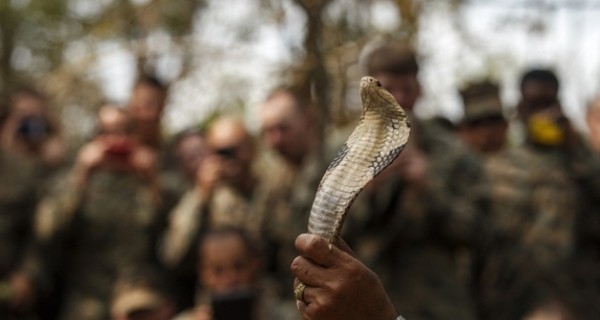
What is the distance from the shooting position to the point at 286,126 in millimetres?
6805

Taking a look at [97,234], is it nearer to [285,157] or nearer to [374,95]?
[285,157]

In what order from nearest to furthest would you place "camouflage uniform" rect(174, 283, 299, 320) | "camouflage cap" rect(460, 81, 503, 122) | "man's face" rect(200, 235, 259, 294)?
"camouflage uniform" rect(174, 283, 299, 320), "man's face" rect(200, 235, 259, 294), "camouflage cap" rect(460, 81, 503, 122)

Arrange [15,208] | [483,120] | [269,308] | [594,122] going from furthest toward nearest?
[483,120] < [15,208] < [594,122] < [269,308]

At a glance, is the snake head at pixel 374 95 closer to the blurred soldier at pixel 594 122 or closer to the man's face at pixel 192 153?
the blurred soldier at pixel 594 122

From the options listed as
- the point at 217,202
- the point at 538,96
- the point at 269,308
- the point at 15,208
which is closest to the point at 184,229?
the point at 217,202

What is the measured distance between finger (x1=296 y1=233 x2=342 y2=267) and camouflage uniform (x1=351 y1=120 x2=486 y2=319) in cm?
274

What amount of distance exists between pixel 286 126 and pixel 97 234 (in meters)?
1.49

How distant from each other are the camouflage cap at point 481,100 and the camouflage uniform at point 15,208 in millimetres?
3007

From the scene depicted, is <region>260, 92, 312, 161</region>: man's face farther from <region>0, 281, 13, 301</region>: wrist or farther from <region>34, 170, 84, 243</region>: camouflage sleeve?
<region>0, 281, 13, 301</region>: wrist

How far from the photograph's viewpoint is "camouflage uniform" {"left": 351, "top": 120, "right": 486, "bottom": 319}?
572 cm

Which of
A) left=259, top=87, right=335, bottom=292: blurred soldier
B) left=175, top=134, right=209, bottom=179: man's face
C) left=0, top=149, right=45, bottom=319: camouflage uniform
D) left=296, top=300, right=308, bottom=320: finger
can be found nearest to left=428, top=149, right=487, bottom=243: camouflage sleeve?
left=259, top=87, right=335, bottom=292: blurred soldier

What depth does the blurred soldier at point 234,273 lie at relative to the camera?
5.96 meters

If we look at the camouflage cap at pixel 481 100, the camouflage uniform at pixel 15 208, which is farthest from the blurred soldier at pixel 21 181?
the camouflage cap at pixel 481 100

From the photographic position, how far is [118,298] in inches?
272
